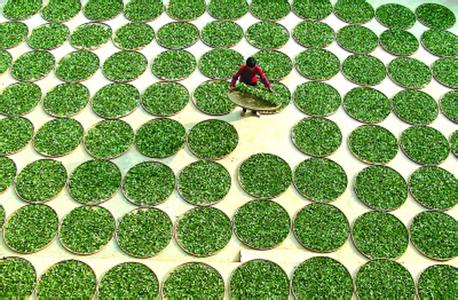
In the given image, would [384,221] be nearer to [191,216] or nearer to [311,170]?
[311,170]

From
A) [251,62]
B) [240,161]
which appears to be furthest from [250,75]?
→ [240,161]

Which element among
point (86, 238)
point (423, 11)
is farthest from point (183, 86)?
point (423, 11)

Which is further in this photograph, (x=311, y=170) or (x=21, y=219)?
(x=311, y=170)

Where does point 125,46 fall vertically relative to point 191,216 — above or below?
above

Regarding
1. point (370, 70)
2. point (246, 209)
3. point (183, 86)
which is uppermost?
point (370, 70)

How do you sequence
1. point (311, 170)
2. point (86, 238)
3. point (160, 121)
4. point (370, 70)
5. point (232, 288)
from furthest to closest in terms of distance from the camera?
point (370, 70) < point (160, 121) < point (311, 170) < point (86, 238) < point (232, 288)

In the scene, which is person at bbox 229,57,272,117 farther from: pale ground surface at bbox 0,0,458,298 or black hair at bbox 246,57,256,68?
pale ground surface at bbox 0,0,458,298
